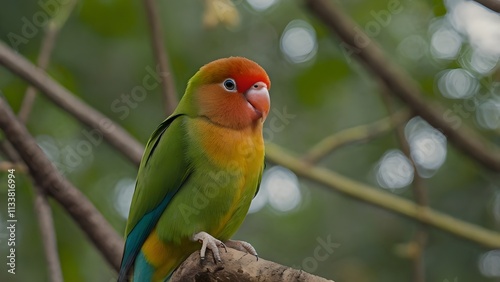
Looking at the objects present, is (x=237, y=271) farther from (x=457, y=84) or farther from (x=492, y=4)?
(x=457, y=84)

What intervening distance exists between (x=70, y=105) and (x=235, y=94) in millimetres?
1163

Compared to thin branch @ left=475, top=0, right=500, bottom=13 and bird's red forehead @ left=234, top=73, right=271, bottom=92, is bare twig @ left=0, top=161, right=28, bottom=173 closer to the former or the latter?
bird's red forehead @ left=234, top=73, right=271, bottom=92

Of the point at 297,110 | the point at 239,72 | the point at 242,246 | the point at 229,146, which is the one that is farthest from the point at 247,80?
the point at 297,110

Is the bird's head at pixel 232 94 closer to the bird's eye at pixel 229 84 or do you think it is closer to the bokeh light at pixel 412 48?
the bird's eye at pixel 229 84

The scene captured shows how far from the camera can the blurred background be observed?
516 centimetres

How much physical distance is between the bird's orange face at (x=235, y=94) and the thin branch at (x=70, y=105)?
2.89ft

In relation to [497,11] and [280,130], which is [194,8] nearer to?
[280,130]

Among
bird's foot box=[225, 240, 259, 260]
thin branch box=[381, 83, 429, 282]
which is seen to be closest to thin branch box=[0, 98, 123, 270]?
bird's foot box=[225, 240, 259, 260]

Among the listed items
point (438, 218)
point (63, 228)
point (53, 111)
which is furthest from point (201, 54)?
point (438, 218)

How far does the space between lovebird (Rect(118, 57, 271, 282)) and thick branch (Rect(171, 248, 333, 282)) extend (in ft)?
1.32

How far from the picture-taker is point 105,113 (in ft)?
17.5

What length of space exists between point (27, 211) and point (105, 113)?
2.90 ft

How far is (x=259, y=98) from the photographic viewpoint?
11.4 feet

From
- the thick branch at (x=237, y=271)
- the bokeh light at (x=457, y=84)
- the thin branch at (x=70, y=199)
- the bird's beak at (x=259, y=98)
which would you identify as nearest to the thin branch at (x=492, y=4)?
the thick branch at (x=237, y=271)
